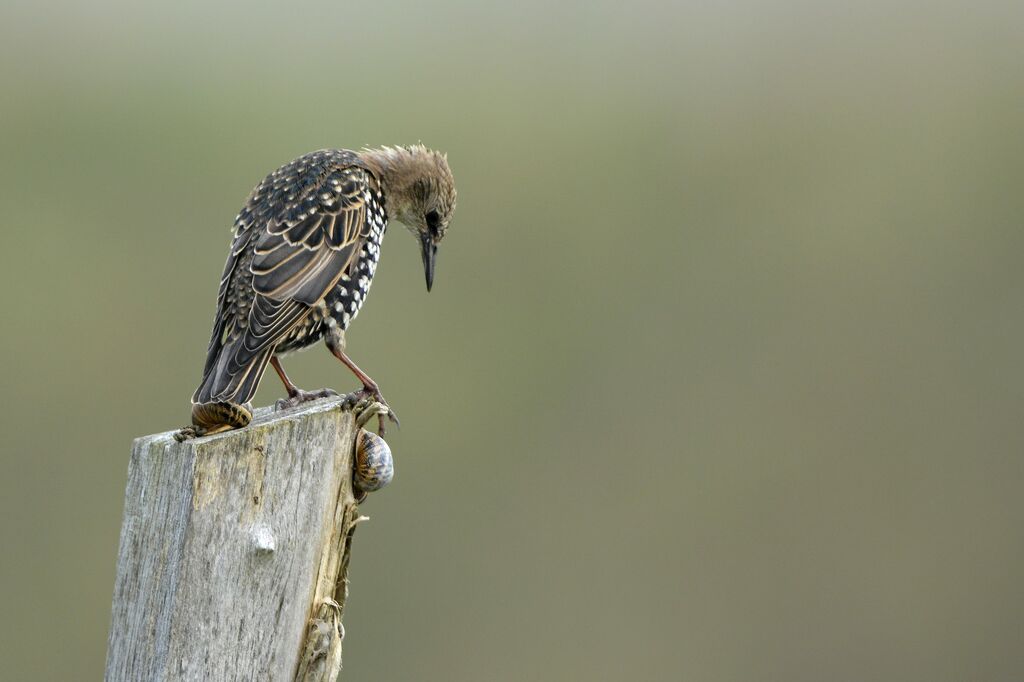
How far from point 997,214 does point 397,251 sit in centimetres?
784

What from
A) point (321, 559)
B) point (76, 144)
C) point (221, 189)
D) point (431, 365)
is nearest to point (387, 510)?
point (431, 365)

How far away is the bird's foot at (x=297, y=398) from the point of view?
4.57 m

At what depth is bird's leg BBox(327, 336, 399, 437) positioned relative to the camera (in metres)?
4.23

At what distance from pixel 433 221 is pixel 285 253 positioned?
4.35ft

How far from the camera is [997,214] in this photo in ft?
52.2

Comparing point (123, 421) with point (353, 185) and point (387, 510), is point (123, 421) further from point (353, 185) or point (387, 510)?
point (353, 185)

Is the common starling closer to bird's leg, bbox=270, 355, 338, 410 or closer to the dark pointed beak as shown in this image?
bird's leg, bbox=270, 355, 338, 410

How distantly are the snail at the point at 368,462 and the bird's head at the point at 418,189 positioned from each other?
7.13ft

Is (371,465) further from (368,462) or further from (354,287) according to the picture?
(354,287)

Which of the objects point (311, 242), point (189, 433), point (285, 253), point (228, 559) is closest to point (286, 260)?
point (285, 253)

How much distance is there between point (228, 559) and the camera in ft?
11.2

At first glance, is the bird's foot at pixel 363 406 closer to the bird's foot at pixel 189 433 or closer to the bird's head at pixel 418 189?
the bird's foot at pixel 189 433

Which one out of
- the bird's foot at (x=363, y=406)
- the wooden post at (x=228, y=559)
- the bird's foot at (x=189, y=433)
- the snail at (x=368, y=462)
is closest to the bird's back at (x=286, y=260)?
the bird's foot at (x=363, y=406)

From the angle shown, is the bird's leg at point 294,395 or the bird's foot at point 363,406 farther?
the bird's leg at point 294,395
